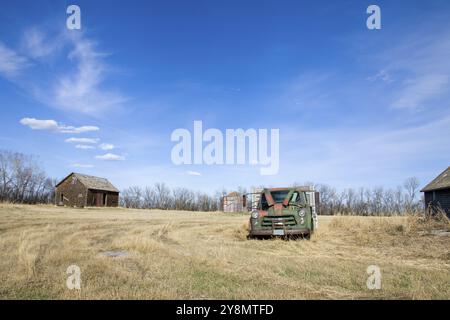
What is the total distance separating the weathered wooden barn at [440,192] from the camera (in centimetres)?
2723

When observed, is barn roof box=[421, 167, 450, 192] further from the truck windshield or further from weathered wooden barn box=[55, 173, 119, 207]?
weathered wooden barn box=[55, 173, 119, 207]

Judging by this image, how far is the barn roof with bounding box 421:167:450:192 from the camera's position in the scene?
1077 inches

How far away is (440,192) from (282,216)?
2241 cm

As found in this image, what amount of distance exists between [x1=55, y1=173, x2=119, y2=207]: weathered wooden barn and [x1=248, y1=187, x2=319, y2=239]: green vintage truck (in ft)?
152

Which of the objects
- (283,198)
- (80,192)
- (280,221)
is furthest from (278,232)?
(80,192)

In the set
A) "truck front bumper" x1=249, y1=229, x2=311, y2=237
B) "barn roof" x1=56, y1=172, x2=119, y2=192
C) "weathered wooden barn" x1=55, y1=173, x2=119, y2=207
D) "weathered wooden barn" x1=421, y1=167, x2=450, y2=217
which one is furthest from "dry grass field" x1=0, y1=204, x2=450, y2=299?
"barn roof" x1=56, y1=172, x2=119, y2=192

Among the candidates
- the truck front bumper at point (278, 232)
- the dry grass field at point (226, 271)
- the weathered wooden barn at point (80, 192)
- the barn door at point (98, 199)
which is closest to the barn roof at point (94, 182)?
the weathered wooden barn at point (80, 192)

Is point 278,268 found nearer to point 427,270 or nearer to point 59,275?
point 427,270

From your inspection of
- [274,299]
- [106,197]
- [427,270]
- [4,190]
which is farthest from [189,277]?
[4,190]

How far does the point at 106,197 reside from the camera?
59406 millimetres

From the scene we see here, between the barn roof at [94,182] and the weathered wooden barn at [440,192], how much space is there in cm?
4669

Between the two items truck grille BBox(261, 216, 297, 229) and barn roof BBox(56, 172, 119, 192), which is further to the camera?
barn roof BBox(56, 172, 119, 192)

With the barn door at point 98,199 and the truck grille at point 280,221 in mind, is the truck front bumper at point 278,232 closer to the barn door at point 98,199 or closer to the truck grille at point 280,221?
the truck grille at point 280,221

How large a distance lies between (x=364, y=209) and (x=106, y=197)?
56.8 m
